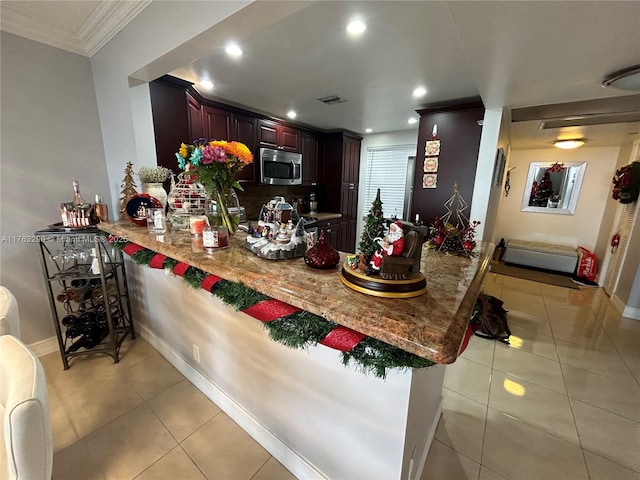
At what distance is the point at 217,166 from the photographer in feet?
4.35

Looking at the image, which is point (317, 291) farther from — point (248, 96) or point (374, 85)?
point (248, 96)

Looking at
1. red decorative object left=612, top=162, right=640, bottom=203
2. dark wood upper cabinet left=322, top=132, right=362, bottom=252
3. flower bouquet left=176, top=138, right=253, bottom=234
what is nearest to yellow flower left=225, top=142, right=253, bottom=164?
flower bouquet left=176, top=138, right=253, bottom=234

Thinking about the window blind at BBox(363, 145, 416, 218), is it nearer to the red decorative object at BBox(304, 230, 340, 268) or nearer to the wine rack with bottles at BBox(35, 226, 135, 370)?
the red decorative object at BBox(304, 230, 340, 268)

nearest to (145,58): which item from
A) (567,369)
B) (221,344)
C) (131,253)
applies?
(131,253)

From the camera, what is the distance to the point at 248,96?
9.66 feet

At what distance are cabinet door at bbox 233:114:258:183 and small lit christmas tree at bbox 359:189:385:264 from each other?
2.83 m

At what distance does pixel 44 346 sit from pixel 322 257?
8.50 ft

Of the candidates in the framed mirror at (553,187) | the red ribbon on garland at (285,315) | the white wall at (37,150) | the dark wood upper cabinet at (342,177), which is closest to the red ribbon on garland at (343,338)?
the red ribbon on garland at (285,315)

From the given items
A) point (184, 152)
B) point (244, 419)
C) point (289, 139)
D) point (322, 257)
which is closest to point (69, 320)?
point (244, 419)

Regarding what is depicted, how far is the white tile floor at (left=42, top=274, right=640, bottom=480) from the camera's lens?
133 centimetres

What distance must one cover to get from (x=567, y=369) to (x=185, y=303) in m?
2.98

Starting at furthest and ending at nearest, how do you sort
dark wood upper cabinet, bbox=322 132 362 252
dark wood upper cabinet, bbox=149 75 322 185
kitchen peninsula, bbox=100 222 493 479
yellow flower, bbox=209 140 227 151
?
dark wood upper cabinet, bbox=322 132 362 252 < dark wood upper cabinet, bbox=149 75 322 185 < yellow flower, bbox=209 140 227 151 < kitchen peninsula, bbox=100 222 493 479

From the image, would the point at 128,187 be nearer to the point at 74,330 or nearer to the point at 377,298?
the point at 74,330

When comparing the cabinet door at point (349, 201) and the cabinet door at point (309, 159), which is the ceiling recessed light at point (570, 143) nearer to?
the cabinet door at point (349, 201)
